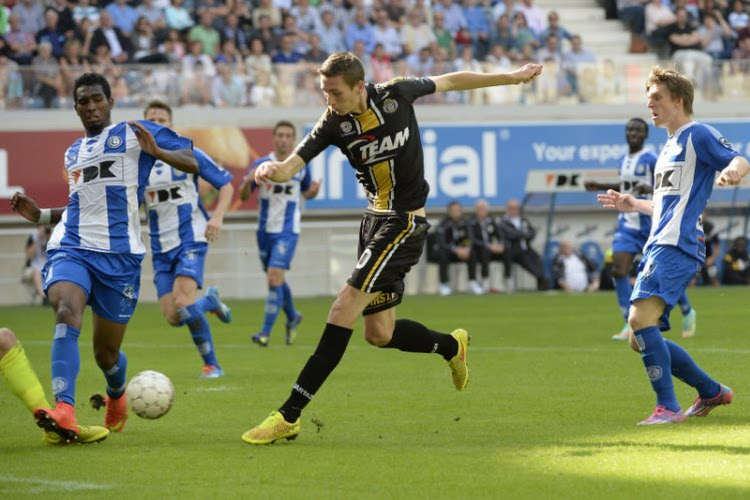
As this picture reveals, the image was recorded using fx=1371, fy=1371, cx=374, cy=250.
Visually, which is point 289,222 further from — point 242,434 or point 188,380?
point 242,434

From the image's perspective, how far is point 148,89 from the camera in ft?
77.3

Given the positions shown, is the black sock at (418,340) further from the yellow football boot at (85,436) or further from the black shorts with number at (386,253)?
the yellow football boot at (85,436)

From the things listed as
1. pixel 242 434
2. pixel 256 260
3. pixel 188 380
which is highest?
pixel 242 434

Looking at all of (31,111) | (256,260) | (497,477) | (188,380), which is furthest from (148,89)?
(497,477)

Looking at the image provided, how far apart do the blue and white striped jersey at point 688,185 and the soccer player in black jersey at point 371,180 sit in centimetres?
98

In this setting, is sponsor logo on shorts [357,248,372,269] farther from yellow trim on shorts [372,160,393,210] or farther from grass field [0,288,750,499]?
grass field [0,288,750,499]

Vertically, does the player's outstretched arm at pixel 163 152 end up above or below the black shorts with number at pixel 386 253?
above

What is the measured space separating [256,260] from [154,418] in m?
16.3

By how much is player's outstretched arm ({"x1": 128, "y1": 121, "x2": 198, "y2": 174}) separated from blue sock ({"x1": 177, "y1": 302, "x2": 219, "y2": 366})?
11.6 ft

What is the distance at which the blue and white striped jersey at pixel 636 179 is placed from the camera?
13.9 metres

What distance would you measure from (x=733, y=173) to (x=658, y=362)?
123 cm

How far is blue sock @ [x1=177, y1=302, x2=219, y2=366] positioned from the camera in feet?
37.3

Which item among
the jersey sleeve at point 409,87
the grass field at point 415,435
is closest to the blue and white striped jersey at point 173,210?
the grass field at point 415,435

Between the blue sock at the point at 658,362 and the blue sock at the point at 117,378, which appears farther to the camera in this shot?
the blue sock at the point at 117,378
